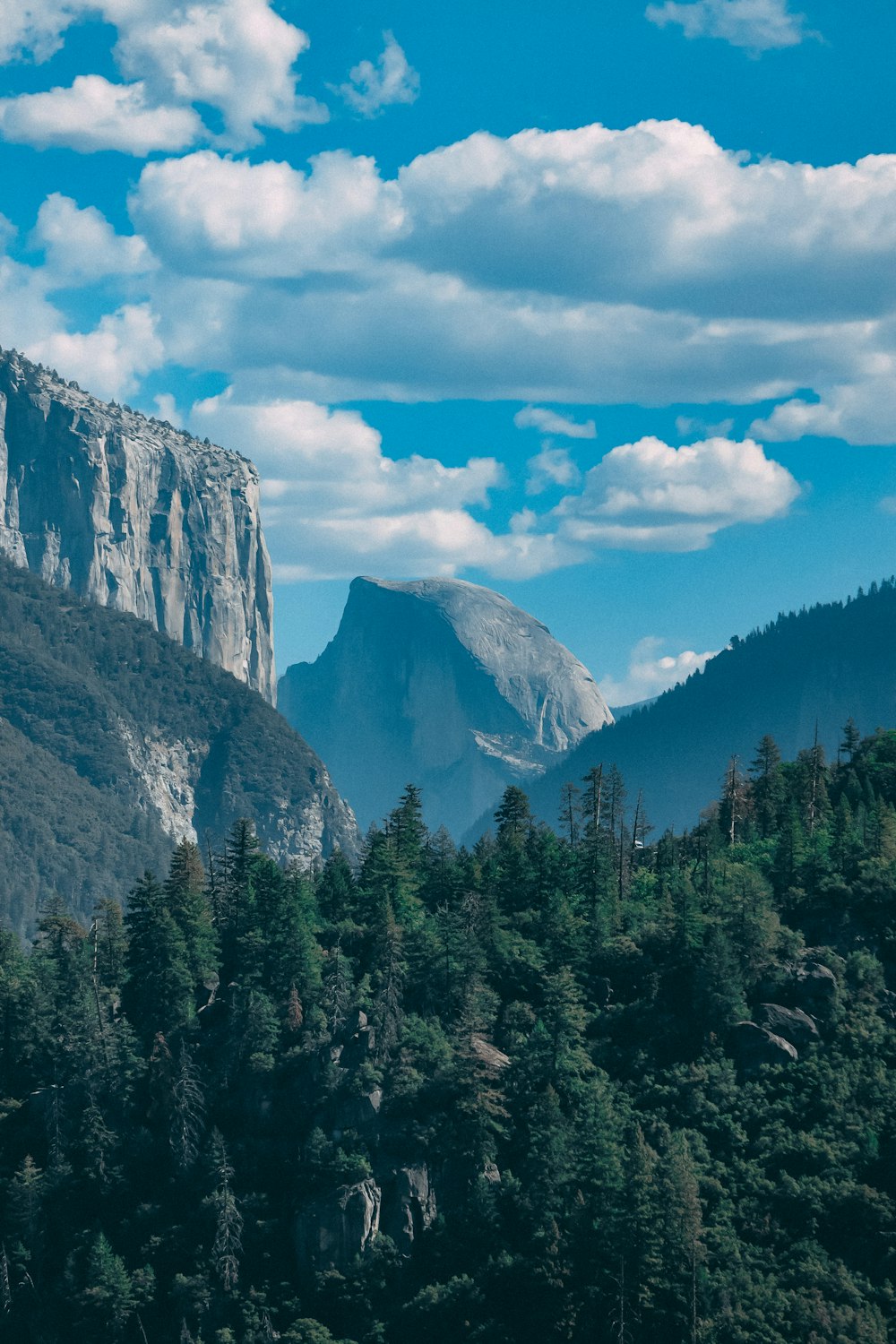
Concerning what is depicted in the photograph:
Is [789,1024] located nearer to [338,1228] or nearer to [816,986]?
[816,986]

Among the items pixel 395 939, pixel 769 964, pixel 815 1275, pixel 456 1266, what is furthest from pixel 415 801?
pixel 815 1275

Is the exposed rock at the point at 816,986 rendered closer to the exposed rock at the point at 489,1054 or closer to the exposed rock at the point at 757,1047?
the exposed rock at the point at 757,1047

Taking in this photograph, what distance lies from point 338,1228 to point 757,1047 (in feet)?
101

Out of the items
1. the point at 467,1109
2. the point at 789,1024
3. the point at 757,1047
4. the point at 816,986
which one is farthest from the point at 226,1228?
the point at 816,986

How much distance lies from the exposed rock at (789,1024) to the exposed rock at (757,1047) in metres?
0.65

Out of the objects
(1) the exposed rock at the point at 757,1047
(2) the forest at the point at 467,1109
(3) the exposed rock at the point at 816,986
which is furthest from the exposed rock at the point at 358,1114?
(3) the exposed rock at the point at 816,986

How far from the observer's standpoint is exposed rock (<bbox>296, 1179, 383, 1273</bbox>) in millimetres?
117125

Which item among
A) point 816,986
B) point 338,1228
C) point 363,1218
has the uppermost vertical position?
point 816,986

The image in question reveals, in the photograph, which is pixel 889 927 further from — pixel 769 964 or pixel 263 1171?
pixel 263 1171

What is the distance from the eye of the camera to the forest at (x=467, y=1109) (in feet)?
367

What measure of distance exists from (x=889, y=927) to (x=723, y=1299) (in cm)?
3836

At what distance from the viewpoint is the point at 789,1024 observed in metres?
→ 128

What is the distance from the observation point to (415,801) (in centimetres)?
16788

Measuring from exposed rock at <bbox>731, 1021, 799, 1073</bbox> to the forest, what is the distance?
183 millimetres
